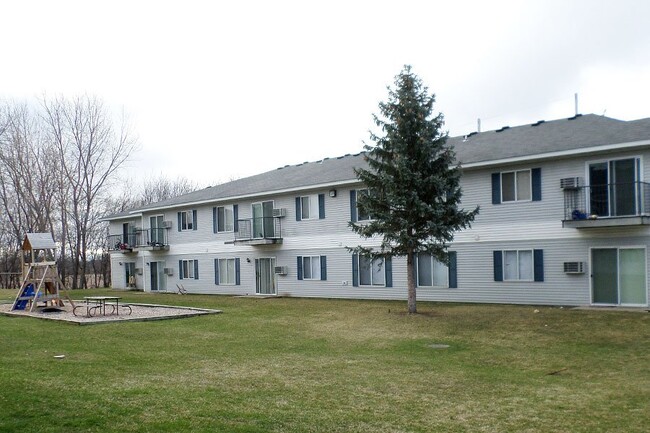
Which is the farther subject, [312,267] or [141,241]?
[141,241]

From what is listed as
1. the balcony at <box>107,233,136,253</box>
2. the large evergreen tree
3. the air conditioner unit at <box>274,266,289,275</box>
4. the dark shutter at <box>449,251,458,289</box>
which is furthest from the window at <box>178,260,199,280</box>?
the large evergreen tree

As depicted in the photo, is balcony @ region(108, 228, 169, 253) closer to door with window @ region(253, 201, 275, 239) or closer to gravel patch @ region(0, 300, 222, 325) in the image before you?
door with window @ region(253, 201, 275, 239)

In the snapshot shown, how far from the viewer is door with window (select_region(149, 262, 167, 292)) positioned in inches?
1460

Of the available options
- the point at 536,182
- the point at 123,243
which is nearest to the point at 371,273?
the point at 536,182

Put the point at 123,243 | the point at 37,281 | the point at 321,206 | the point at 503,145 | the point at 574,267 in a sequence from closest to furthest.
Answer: the point at 574,267
the point at 37,281
the point at 503,145
the point at 321,206
the point at 123,243

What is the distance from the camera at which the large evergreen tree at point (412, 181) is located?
18.6 metres

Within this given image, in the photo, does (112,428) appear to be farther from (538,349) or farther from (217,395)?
(538,349)

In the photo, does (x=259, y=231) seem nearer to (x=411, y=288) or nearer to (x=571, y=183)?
(x=411, y=288)

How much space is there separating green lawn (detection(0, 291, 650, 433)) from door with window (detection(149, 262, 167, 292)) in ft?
60.6

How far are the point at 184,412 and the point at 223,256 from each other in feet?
83.8

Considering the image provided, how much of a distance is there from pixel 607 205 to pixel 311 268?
13.3 metres

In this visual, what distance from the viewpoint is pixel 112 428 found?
6.54 m

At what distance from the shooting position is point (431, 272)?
23.8 meters

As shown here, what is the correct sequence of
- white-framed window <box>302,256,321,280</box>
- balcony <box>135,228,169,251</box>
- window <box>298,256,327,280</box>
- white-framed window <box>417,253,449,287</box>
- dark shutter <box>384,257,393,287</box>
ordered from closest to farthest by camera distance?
white-framed window <box>417,253,449,287</box>
dark shutter <box>384,257,393,287</box>
window <box>298,256,327,280</box>
white-framed window <box>302,256,321,280</box>
balcony <box>135,228,169,251</box>
